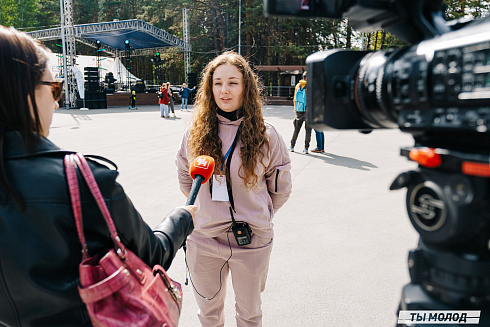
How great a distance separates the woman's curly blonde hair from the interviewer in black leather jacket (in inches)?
43.1

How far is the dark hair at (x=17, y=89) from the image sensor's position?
42.5 inches

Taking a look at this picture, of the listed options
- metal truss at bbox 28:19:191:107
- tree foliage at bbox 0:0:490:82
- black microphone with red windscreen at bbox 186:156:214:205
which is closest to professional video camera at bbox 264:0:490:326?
black microphone with red windscreen at bbox 186:156:214:205

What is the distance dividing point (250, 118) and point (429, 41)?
144cm

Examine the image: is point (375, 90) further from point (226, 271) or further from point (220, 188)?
point (226, 271)

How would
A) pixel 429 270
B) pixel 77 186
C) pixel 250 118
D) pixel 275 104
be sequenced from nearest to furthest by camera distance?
pixel 429 270 < pixel 77 186 < pixel 250 118 < pixel 275 104

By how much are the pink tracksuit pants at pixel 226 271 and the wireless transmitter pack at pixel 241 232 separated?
67 millimetres

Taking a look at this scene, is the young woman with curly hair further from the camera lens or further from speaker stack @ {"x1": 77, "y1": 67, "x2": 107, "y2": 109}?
speaker stack @ {"x1": 77, "y1": 67, "x2": 107, "y2": 109}

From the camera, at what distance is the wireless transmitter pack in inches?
86.5

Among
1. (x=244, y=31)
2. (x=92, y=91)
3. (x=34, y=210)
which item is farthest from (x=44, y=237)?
(x=244, y=31)

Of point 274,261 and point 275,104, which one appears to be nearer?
point 274,261

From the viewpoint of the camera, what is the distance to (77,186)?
1.10 m

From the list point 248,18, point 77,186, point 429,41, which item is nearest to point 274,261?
point 77,186

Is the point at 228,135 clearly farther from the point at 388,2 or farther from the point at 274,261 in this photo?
the point at 274,261

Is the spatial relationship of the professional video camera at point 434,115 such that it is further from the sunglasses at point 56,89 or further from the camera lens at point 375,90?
the sunglasses at point 56,89
